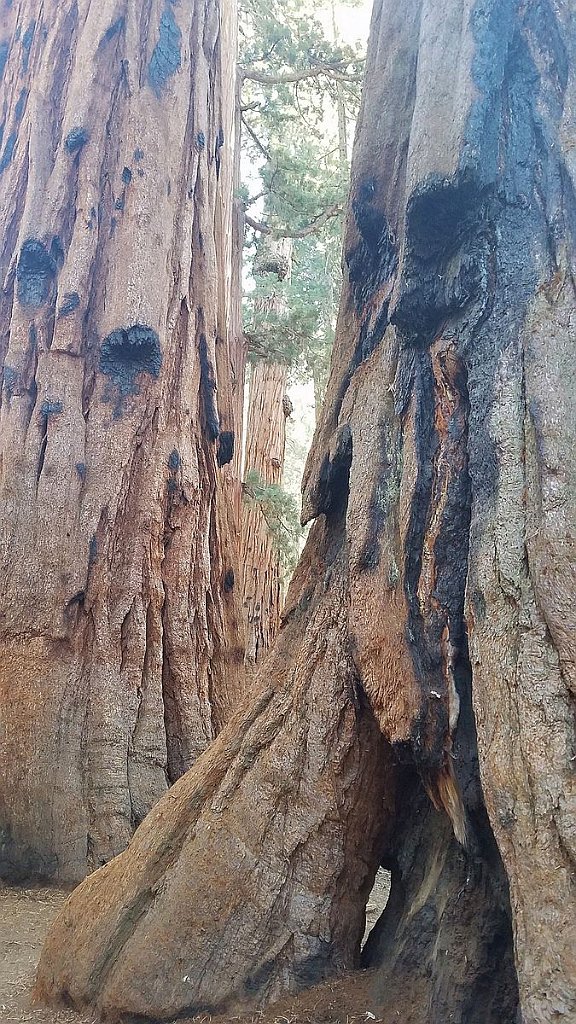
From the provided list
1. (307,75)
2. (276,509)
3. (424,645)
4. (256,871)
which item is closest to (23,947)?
(256,871)

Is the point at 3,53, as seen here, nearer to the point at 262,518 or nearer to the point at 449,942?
the point at 262,518

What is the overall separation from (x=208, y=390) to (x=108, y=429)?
73cm

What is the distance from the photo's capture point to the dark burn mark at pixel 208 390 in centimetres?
461

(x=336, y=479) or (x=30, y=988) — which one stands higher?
(x=336, y=479)

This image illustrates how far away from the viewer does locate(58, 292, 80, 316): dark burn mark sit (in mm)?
4223

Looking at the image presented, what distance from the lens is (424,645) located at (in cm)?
201

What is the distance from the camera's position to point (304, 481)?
264 centimetres

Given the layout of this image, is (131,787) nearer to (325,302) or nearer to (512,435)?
(512,435)

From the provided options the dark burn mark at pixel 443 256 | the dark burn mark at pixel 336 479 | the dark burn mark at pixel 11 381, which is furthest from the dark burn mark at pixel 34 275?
the dark burn mark at pixel 443 256

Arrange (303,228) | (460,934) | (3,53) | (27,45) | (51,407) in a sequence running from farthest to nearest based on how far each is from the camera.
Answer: (303,228) → (3,53) → (27,45) → (51,407) → (460,934)

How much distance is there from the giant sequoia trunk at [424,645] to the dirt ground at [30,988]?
55 mm

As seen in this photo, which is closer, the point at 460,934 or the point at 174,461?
the point at 460,934

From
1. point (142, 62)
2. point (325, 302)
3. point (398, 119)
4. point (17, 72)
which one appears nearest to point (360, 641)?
point (398, 119)

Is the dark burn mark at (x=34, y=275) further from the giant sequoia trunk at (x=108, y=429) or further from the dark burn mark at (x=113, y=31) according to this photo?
the dark burn mark at (x=113, y=31)
